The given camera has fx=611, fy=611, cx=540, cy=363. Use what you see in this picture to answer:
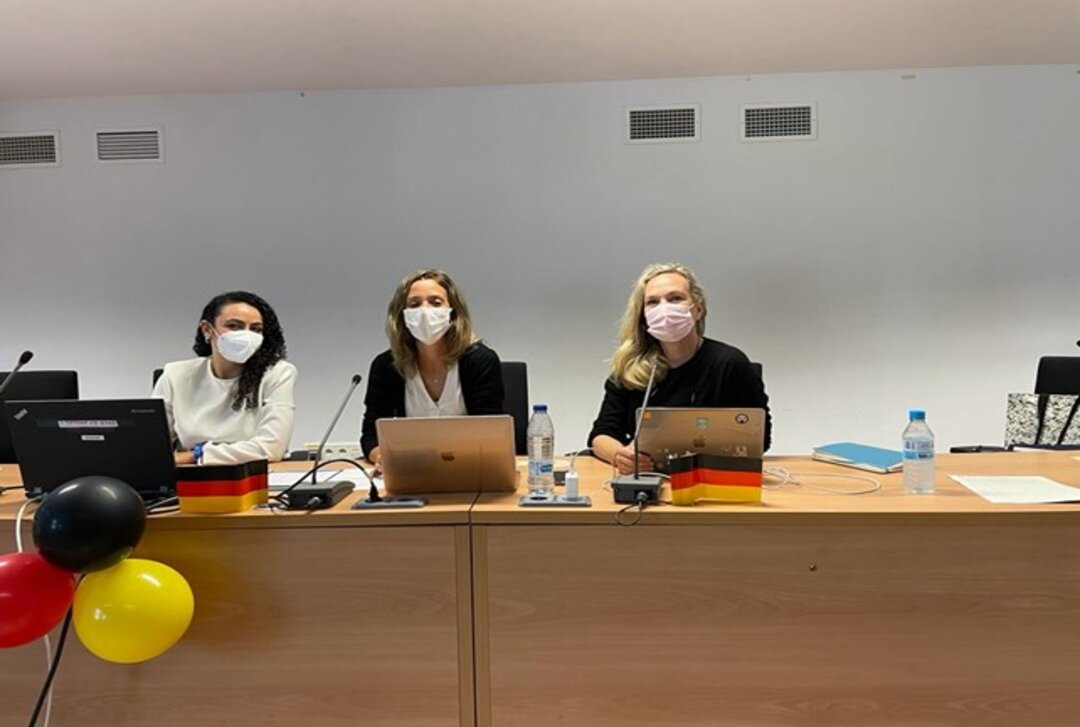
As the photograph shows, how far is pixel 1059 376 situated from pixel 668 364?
5.67 feet

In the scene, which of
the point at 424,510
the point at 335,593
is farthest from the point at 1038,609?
the point at 335,593

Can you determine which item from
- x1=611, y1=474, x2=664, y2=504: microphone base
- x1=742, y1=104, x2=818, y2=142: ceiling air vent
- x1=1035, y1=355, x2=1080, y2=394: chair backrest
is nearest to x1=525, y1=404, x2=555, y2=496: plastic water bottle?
x1=611, y1=474, x2=664, y2=504: microphone base

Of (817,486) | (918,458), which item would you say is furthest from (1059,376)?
(817,486)

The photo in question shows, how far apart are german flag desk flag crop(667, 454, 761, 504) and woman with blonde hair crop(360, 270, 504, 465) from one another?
87 cm

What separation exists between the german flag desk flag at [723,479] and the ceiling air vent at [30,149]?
3.34m

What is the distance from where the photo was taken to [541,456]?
1.41 meters

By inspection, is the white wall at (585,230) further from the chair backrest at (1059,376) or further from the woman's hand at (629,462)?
the woman's hand at (629,462)

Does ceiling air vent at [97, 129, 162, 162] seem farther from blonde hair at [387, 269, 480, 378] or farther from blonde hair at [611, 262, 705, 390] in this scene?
blonde hair at [611, 262, 705, 390]

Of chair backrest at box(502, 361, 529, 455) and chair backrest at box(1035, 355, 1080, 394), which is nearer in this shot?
chair backrest at box(502, 361, 529, 455)

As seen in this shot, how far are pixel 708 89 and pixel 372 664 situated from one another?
2.68 meters

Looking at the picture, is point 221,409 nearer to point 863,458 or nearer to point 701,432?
point 701,432

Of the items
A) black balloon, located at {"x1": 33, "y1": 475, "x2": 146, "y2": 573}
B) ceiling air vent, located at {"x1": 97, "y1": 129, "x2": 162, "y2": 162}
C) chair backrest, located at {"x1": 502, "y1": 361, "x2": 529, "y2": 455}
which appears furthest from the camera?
ceiling air vent, located at {"x1": 97, "y1": 129, "x2": 162, "y2": 162}

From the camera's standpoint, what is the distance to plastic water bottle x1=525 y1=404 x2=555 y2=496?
1334 millimetres

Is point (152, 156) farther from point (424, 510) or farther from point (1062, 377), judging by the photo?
point (1062, 377)
